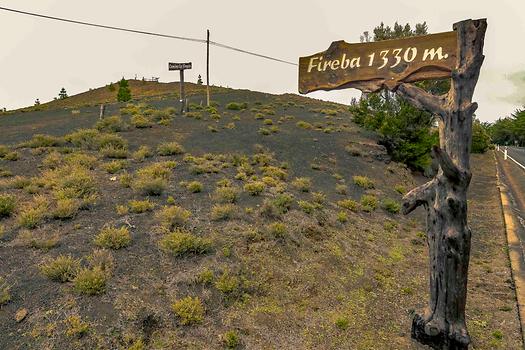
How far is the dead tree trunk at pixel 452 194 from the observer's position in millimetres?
4820

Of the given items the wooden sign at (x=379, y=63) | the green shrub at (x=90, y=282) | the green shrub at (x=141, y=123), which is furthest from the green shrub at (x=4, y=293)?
the green shrub at (x=141, y=123)

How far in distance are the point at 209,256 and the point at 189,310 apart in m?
1.89

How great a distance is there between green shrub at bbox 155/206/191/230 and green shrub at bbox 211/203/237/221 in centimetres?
75

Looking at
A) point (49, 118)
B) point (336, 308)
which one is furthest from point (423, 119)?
point (49, 118)

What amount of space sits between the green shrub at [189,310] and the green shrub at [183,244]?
162 centimetres

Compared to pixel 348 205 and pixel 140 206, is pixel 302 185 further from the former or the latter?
pixel 140 206

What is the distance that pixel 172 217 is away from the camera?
9.34 m

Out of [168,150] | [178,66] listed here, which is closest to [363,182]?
[168,150]

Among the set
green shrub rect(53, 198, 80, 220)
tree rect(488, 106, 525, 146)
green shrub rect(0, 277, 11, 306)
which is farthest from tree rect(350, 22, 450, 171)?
tree rect(488, 106, 525, 146)

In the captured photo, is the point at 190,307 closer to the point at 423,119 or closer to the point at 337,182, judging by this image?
the point at 337,182

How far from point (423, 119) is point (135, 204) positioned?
1820 cm

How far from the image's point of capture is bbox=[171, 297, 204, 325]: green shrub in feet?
21.1

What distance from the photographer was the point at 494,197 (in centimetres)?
1764

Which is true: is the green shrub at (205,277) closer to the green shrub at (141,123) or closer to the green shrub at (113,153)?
the green shrub at (113,153)
